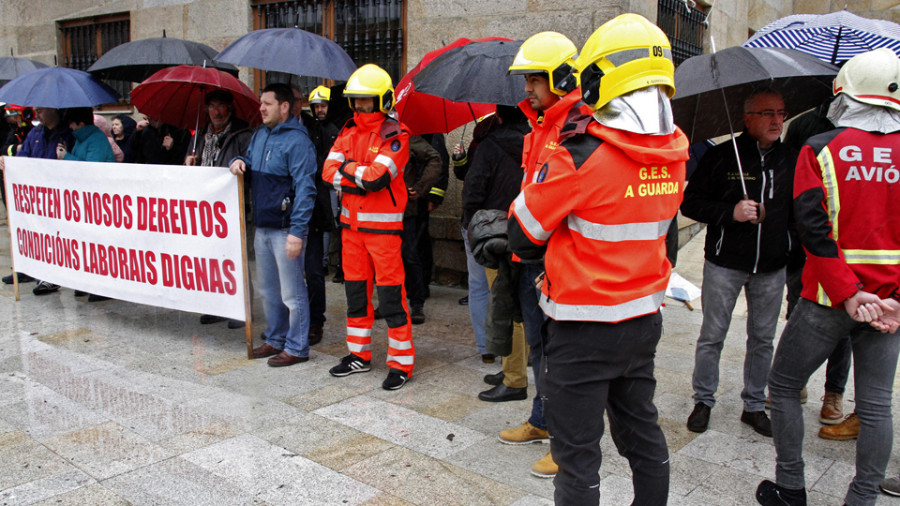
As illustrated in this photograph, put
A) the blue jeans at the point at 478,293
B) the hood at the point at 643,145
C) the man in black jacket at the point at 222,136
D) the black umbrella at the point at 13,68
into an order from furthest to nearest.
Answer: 1. the black umbrella at the point at 13,68
2. the man in black jacket at the point at 222,136
3. the blue jeans at the point at 478,293
4. the hood at the point at 643,145

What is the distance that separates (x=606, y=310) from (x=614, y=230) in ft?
0.91

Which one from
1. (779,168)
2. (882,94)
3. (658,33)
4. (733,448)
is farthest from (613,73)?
(733,448)

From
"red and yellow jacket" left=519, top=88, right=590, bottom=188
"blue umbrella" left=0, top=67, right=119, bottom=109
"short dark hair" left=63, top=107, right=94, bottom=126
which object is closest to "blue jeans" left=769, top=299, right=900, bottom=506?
"red and yellow jacket" left=519, top=88, right=590, bottom=188

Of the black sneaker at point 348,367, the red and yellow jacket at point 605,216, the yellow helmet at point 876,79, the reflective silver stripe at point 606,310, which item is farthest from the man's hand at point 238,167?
the yellow helmet at point 876,79

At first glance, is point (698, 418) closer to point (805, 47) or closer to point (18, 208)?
point (805, 47)

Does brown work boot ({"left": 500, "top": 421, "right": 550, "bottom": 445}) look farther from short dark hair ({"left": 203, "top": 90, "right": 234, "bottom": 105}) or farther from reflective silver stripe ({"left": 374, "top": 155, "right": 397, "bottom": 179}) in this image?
short dark hair ({"left": 203, "top": 90, "right": 234, "bottom": 105})

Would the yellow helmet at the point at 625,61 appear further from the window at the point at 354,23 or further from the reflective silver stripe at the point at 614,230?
the window at the point at 354,23

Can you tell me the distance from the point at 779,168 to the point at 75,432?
4.17m

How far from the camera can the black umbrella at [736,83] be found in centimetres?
372

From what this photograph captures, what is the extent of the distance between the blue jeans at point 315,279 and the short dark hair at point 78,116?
2947 millimetres

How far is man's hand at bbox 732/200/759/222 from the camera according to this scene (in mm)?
3828

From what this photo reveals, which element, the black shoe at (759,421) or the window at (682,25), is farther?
the window at (682,25)

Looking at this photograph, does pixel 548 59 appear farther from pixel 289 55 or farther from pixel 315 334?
pixel 315 334

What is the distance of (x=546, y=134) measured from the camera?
3508mm
